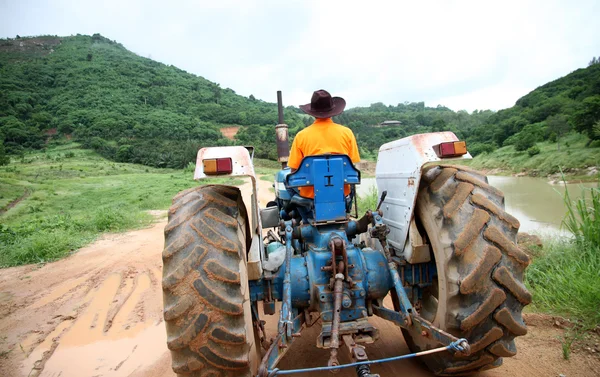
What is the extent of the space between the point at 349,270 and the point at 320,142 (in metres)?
1.05

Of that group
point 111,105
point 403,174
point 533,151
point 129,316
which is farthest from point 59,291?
point 111,105

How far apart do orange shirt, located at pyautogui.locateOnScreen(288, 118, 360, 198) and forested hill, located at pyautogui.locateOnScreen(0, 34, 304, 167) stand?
119 ft

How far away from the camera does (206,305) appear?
182 centimetres

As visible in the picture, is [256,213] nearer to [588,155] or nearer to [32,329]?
[32,329]

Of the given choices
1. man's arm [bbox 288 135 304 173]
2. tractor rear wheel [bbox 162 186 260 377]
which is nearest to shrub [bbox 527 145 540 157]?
man's arm [bbox 288 135 304 173]

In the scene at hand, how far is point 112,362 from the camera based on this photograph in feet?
10.4

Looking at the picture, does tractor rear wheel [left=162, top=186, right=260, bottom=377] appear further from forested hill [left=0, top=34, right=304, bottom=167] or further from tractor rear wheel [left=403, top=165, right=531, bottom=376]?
forested hill [left=0, top=34, right=304, bottom=167]

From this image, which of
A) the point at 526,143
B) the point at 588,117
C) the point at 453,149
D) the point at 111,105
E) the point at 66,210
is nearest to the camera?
the point at 453,149

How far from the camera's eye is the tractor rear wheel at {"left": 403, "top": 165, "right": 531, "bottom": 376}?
193cm

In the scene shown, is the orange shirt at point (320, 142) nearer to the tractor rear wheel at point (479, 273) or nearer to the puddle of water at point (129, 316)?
the tractor rear wheel at point (479, 273)

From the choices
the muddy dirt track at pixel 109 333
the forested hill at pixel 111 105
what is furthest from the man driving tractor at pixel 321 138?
the forested hill at pixel 111 105

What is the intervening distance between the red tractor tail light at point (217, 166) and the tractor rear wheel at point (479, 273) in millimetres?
1329

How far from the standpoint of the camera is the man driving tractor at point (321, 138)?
111 inches

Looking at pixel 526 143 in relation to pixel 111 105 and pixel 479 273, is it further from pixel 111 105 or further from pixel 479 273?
pixel 111 105
